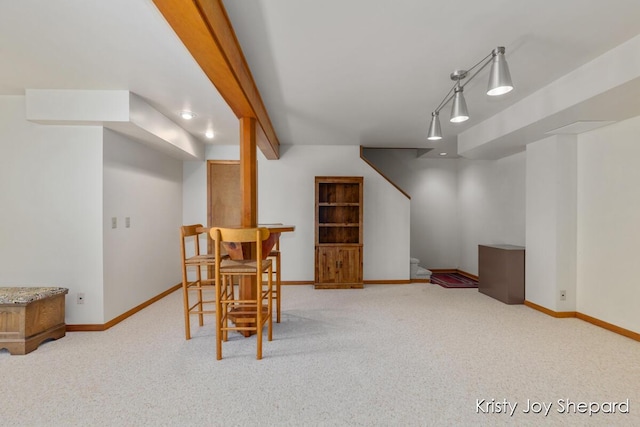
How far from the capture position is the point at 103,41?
2.01m

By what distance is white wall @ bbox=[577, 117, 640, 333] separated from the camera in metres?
2.89

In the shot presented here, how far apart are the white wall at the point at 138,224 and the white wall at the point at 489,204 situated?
5376 millimetres

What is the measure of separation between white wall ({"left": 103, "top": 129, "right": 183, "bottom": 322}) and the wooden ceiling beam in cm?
168

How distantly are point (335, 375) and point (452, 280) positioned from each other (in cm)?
397

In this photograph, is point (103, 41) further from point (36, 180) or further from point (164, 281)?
point (164, 281)

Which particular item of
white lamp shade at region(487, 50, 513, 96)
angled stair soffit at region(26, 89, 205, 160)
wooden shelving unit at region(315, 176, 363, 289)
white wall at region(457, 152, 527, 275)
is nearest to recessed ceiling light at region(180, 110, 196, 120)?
angled stair soffit at region(26, 89, 205, 160)

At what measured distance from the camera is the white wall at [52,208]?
9.86 ft

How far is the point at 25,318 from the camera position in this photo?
2539 millimetres

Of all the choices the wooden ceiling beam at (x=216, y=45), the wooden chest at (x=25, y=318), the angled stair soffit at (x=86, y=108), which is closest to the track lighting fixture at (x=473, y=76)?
the wooden ceiling beam at (x=216, y=45)

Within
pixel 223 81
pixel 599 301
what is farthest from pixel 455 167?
pixel 223 81

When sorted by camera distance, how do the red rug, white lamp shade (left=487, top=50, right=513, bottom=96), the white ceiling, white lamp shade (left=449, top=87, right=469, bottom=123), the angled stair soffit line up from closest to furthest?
the white ceiling
white lamp shade (left=487, top=50, right=513, bottom=96)
white lamp shade (left=449, top=87, right=469, bottom=123)
the angled stair soffit
the red rug

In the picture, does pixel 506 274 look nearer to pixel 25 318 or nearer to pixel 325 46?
pixel 325 46

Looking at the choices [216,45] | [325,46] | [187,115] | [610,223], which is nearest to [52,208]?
[187,115]

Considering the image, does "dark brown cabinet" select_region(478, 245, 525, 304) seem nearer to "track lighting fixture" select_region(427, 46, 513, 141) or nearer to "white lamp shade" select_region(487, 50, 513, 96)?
"track lighting fixture" select_region(427, 46, 513, 141)
